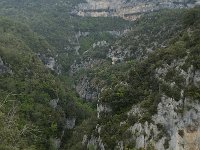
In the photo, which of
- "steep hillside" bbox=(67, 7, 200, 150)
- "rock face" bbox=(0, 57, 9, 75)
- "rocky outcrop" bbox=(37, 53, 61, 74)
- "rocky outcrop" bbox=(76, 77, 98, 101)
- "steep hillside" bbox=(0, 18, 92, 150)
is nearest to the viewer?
"steep hillside" bbox=(67, 7, 200, 150)

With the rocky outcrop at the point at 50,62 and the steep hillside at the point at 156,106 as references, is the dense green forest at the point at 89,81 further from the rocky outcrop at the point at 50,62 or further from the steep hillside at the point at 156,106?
the rocky outcrop at the point at 50,62

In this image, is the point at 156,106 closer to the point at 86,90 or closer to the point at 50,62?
the point at 86,90

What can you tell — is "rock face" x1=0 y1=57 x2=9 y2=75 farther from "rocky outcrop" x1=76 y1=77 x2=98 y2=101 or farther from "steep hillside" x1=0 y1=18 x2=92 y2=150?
"rocky outcrop" x1=76 y1=77 x2=98 y2=101

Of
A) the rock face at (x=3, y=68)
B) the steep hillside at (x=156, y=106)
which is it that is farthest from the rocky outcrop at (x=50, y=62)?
the steep hillside at (x=156, y=106)

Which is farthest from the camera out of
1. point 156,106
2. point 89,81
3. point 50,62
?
point 50,62

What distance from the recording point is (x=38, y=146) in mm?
82562

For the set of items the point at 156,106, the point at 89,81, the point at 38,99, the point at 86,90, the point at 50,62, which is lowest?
the point at 50,62

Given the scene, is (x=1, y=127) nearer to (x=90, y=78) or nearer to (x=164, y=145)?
(x=164, y=145)

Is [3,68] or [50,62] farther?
[50,62]

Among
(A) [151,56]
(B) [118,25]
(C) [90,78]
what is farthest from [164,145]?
(B) [118,25]

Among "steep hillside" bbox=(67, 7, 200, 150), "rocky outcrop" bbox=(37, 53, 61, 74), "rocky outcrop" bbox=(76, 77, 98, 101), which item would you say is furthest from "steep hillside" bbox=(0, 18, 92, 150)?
"rocky outcrop" bbox=(37, 53, 61, 74)

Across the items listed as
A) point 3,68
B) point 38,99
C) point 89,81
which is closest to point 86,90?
point 89,81

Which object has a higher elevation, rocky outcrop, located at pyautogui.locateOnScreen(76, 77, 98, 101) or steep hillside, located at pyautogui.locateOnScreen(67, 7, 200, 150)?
steep hillside, located at pyautogui.locateOnScreen(67, 7, 200, 150)

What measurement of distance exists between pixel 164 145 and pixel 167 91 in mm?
7558
